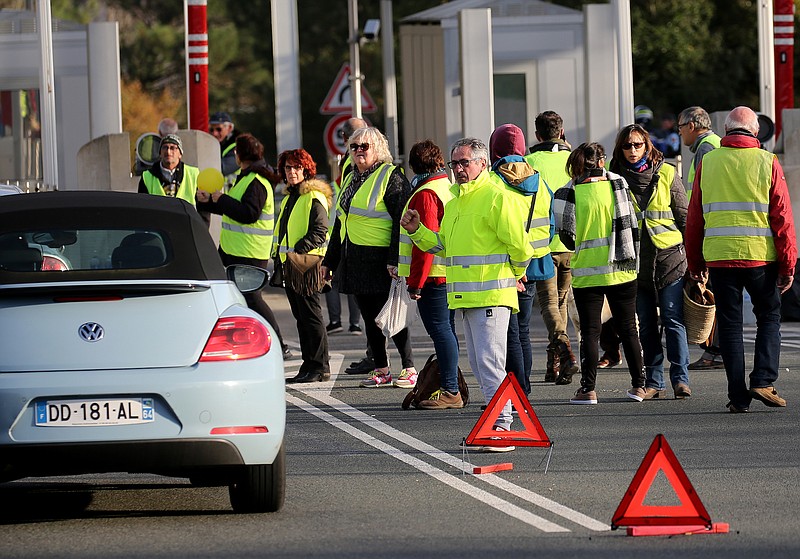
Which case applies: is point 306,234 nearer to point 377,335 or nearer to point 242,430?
point 377,335

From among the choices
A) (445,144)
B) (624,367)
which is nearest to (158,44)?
(445,144)

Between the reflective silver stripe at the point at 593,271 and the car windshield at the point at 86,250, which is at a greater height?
the car windshield at the point at 86,250

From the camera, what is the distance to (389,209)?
41.5 feet

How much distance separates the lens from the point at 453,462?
942 centimetres

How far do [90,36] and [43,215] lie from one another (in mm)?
14320

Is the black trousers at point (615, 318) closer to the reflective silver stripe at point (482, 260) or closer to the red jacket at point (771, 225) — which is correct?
the red jacket at point (771, 225)

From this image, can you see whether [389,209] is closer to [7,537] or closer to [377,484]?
[377,484]

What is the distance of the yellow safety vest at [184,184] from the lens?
49.5 feet

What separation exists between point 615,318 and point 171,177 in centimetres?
476

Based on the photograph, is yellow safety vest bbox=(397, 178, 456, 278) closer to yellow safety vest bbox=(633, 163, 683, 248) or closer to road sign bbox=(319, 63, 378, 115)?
yellow safety vest bbox=(633, 163, 683, 248)

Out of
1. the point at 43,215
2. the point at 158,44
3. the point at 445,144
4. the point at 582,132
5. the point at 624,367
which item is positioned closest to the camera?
the point at 43,215

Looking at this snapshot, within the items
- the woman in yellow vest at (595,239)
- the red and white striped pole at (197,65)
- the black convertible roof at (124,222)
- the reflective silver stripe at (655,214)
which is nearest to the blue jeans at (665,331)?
the woman in yellow vest at (595,239)

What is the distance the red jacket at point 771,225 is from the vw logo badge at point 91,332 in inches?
197

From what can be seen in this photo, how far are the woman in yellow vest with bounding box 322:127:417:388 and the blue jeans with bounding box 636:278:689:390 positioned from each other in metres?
1.73
